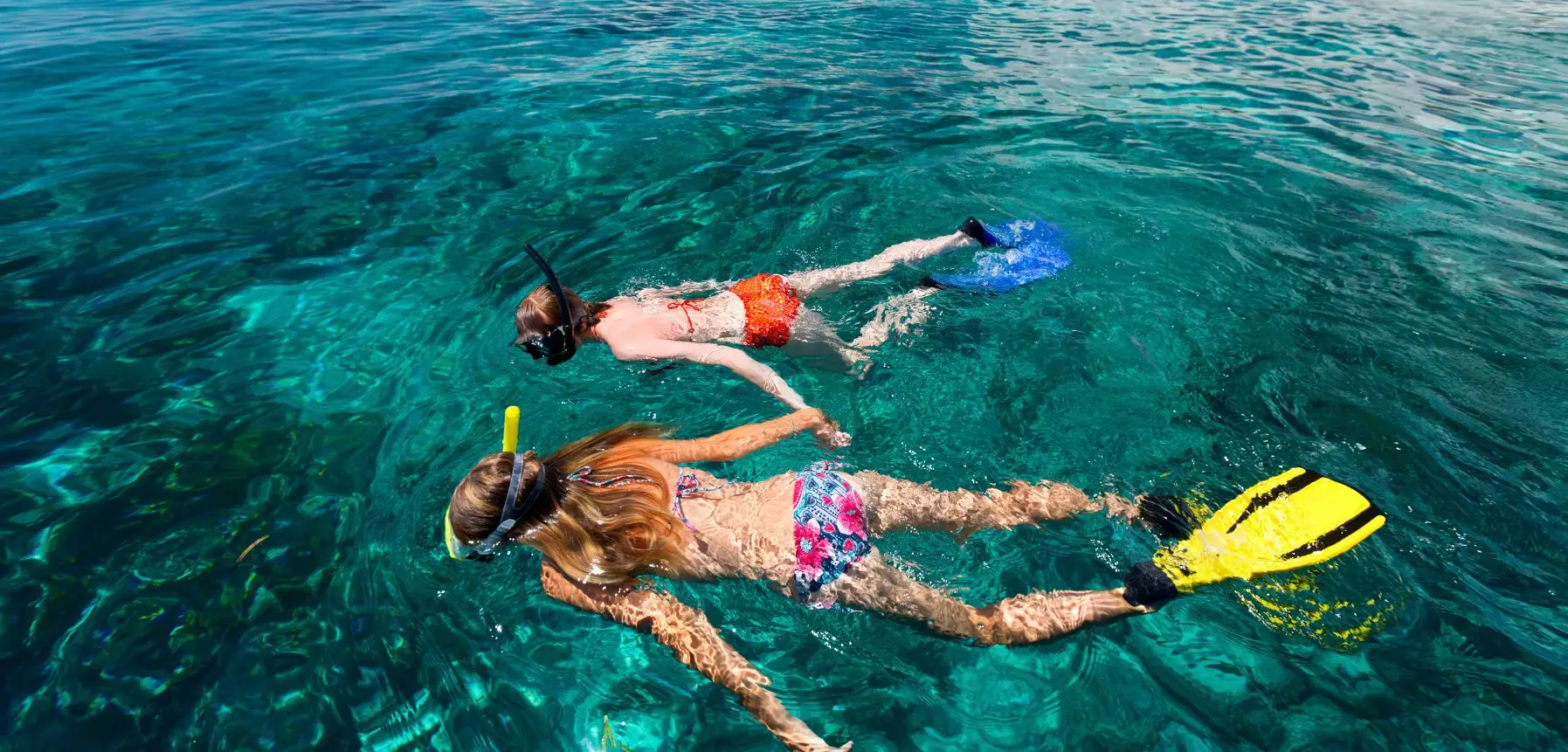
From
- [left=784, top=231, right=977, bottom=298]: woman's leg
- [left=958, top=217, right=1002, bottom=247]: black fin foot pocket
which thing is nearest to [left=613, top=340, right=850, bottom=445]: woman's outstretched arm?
[left=784, top=231, right=977, bottom=298]: woman's leg

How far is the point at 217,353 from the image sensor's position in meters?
5.72

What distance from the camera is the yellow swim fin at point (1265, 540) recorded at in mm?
3117

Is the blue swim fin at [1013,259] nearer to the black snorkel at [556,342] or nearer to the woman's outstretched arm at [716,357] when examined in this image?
the woman's outstretched arm at [716,357]

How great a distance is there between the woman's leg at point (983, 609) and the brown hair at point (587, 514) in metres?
0.83

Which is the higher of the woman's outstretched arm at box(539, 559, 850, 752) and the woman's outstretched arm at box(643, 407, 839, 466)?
the woman's outstretched arm at box(643, 407, 839, 466)

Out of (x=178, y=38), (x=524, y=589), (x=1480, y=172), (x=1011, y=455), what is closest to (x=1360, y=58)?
(x=1480, y=172)

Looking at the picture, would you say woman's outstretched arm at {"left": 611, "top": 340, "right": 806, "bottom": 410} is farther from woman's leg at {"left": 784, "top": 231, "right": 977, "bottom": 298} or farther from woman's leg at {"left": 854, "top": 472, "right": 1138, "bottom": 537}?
woman's leg at {"left": 784, "top": 231, "right": 977, "bottom": 298}

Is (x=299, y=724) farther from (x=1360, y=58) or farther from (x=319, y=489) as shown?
(x=1360, y=58)

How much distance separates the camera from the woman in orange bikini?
4367mm

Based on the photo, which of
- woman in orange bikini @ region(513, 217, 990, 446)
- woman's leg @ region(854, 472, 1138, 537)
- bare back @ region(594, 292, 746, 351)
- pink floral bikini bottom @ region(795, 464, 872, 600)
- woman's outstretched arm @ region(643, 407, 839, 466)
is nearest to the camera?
pink floral bikini bottom @ region(795, 464, 872, 600)

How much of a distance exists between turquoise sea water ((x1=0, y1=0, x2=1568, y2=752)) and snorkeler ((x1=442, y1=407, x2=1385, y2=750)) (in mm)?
358

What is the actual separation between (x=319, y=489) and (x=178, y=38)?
17.1 m

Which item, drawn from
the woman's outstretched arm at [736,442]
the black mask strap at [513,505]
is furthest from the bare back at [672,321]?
the black mask strap at [513,505]

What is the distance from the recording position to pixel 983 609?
3.20 metres
